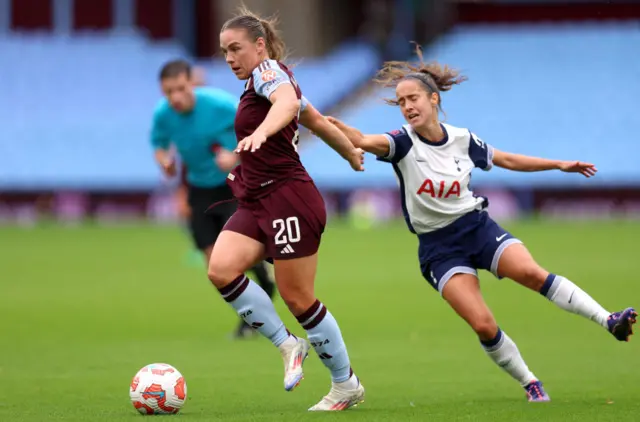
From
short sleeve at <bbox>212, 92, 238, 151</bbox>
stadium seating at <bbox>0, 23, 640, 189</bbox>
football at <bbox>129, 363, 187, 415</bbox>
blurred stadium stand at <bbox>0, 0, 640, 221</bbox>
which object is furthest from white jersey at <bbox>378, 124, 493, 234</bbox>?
stadium seating at <bbox>0, 23, 640, 189</bbox>

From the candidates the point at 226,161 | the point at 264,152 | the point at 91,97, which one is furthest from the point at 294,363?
the point at 91,97

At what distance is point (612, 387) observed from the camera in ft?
26.2

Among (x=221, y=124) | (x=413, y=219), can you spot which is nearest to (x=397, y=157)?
(x=413, y=219)

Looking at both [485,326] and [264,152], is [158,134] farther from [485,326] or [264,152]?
[485,326]

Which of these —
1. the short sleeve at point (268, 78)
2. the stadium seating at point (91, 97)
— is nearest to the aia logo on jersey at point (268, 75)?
the short sleeve at point (268, 78)

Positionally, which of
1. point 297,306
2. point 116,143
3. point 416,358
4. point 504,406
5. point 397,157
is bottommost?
point 116,143

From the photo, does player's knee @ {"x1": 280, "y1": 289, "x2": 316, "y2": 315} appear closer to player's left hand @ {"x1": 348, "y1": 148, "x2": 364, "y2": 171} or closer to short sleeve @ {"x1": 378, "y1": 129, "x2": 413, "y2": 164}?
player's left hand @ {"x1": 348, "y1": 148, "x2": 364, "y2": 171}

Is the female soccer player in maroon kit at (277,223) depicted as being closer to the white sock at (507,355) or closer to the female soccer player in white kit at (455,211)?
the female soccer player in white kit at (455,211)

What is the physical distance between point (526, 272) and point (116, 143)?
2890cm

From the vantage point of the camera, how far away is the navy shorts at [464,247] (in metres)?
7.63

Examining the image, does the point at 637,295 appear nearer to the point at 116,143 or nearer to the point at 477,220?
the point at 477,220

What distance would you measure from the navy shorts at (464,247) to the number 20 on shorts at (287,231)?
1.27 metres

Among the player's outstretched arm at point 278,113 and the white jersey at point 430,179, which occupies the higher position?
the player's outstretched arm at point 278,113

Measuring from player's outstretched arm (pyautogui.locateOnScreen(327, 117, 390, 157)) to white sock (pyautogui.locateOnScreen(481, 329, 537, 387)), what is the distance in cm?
141
